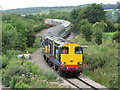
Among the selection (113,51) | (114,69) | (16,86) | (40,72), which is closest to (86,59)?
(113,51)

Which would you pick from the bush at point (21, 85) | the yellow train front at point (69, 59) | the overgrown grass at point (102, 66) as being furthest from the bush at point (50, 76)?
the overgrown grass at point (102, 66)

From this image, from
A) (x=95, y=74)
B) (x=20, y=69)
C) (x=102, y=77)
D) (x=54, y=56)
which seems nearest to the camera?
(x=20, y=69)

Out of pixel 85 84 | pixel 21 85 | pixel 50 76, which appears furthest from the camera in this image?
pixel 85 84

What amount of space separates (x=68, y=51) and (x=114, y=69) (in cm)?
387

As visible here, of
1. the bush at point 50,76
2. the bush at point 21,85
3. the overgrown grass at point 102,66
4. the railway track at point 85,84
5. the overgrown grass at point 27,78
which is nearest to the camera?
the bush at point 21,85

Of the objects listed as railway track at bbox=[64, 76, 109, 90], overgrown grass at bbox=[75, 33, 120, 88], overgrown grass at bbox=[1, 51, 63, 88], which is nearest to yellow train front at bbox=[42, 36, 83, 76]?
railway track at bbox=[64, 76, 109, 90]

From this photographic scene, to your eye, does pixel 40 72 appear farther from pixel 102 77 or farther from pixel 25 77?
pixel 102 77

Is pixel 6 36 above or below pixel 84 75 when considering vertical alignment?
above

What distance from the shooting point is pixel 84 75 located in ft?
69.0

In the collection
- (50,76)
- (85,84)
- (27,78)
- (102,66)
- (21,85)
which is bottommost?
(102,66)

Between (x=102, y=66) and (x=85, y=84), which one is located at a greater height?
(x=85, y=84)

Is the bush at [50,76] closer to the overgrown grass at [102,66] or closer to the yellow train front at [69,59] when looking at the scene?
the yellow train front at [69,59]

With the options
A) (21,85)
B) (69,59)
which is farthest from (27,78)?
(69,59)

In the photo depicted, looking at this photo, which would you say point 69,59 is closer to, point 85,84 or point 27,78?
point 85,84
